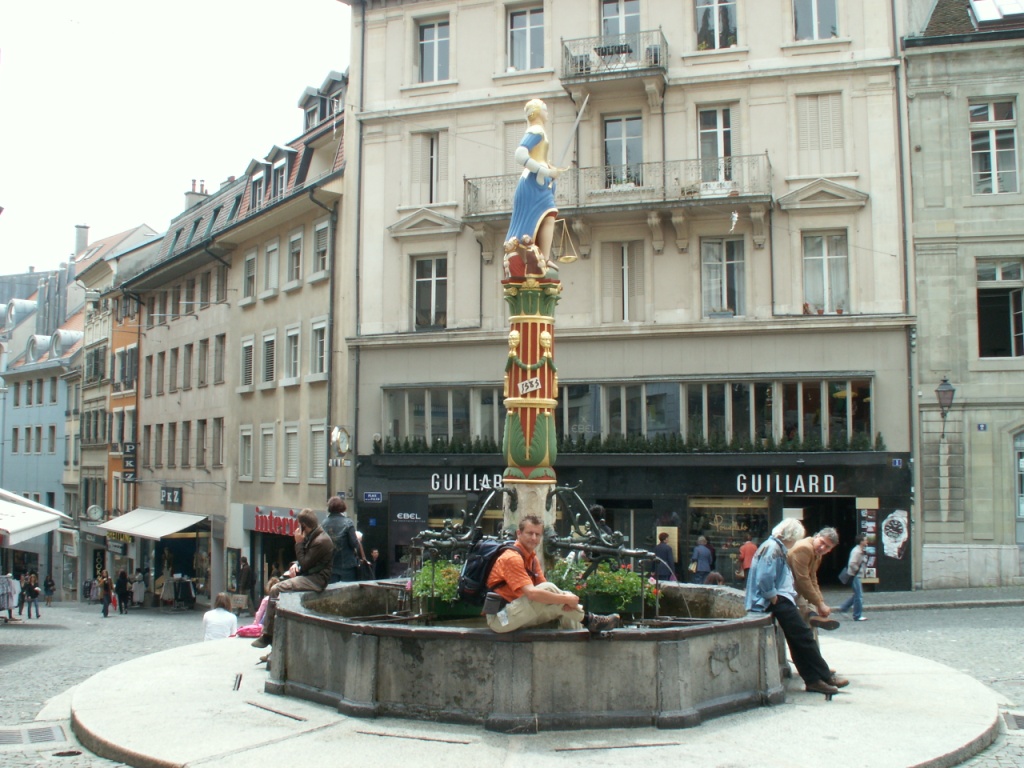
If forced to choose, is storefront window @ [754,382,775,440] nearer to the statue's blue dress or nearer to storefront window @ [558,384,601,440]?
storefront window @ [558,384,601,440]

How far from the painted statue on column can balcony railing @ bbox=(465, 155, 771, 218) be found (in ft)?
44.9

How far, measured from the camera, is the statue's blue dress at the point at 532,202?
12.9 metres

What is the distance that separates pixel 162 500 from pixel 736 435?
24.5m

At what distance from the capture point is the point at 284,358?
112 ft

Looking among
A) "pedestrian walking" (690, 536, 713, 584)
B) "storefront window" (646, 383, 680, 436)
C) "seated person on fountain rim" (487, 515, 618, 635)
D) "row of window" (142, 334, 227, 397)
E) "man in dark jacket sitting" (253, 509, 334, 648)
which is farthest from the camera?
"row of window" (142, 334, 227, 397)

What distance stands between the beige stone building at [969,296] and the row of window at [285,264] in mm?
15767

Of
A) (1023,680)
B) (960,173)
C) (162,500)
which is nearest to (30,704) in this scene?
(1023,680)

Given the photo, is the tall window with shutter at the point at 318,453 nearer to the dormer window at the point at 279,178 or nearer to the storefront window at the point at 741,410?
the dormer window at the point at 279,178

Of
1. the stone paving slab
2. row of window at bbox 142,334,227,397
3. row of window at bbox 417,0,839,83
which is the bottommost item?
the stone paving slab

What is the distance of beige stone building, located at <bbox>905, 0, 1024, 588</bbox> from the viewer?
24047 millimetres

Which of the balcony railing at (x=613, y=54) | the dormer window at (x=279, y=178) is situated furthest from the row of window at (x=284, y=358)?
the balcony railing at (x=613, y=54)

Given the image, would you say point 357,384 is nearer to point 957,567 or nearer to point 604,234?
point 604,234

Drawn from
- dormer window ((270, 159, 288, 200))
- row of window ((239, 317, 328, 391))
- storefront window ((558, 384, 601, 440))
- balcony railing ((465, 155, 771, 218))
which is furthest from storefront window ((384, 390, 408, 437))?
dormer window ((270, 159, 288, 200))

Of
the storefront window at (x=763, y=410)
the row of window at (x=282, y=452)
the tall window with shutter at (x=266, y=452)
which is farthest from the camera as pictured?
the tall window with shutter at (x=266, y=452)
